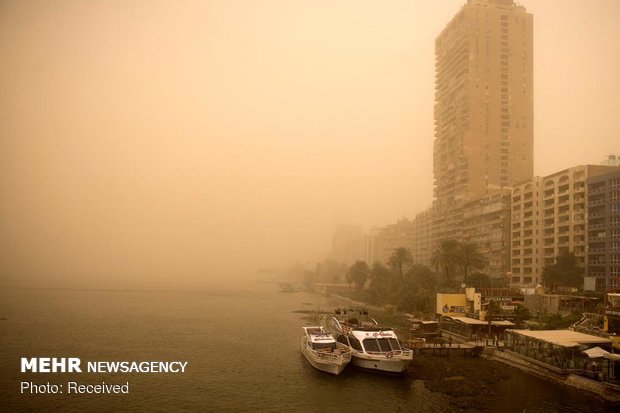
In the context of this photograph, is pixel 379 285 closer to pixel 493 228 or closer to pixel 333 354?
pixel 493 228

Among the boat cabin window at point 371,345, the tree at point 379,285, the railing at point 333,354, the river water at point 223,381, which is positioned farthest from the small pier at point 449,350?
the tree at point 379,285

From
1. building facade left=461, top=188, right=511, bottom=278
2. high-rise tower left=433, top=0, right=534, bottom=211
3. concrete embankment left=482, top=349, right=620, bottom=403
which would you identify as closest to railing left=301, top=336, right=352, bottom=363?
concrete embankment left=482, top=349, right=620, bottom=403

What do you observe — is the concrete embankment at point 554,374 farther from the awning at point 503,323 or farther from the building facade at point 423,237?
the building facade at point 423,237

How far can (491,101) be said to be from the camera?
134875mm

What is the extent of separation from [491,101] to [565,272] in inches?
2484

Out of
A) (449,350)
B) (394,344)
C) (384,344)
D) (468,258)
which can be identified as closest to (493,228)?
(468,258)

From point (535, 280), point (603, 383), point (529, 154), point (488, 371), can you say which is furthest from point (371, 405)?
point (529, 154)

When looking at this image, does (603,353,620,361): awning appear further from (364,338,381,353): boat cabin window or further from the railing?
the railing

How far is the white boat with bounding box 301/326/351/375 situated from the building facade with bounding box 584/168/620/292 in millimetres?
51304

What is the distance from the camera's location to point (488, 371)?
4403 centimetres

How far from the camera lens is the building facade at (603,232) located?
80562 mm

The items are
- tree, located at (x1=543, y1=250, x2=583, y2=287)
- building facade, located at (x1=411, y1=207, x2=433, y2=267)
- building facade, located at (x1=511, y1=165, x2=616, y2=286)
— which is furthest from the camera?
building facade, located at (x1=411, y1=207, x2=433, y2=267)

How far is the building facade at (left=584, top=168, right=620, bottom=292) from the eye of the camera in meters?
80.6

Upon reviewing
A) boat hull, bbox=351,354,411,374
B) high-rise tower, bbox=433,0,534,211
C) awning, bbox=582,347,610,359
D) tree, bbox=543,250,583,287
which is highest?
high-rise tower, bbox=433,0,534,211
